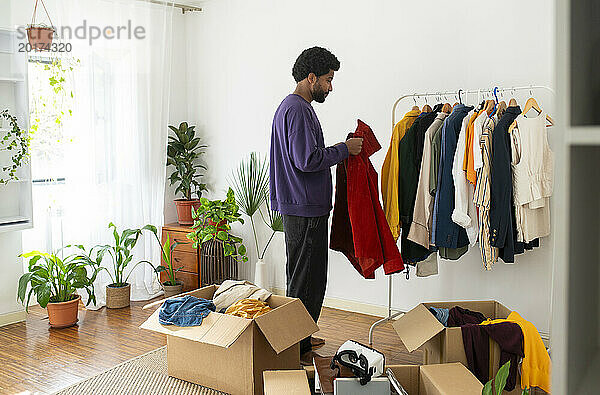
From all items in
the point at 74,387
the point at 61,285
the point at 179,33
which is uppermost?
the point at 179,33

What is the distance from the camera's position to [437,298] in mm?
4199

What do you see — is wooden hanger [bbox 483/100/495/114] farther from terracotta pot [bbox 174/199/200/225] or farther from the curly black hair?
terracotta pot [bbox 174/199/200/225]

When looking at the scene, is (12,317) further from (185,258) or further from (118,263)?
(185,258)

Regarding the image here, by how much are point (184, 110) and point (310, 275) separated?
2.73 metres

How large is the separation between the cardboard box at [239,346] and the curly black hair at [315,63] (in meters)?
1.28

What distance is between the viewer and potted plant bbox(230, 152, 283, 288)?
4.80 m

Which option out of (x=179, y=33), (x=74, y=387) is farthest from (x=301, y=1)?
(x=74, y=387)

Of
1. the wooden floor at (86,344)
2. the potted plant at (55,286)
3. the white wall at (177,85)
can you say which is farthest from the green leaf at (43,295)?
the white wall at (177,85)

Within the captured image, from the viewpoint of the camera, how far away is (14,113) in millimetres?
4148

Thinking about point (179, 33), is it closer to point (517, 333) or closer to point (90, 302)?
point (90, 302)

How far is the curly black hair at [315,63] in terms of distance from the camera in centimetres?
337

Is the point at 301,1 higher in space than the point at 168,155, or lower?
higher

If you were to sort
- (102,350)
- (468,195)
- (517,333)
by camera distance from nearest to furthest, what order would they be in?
(517,333), (468,195), (102,350)

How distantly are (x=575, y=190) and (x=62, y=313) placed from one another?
397 cm
